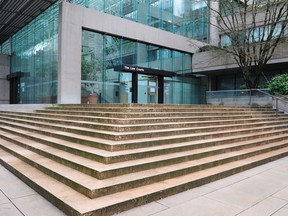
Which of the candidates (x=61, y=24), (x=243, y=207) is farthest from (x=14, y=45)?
(x=243, y=207)

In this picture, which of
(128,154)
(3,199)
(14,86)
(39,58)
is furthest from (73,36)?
(3,199)

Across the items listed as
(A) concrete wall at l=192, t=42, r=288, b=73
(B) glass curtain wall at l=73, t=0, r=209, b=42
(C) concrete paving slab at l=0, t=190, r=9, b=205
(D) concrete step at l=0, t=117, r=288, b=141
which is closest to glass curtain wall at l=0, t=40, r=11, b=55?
(B) glass curtain wall at l=73, t=0, r=209, b=42

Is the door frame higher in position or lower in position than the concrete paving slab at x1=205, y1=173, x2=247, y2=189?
higher

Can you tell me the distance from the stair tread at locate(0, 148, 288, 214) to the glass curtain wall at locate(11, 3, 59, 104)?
10365mm

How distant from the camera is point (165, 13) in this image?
19922 millimetres

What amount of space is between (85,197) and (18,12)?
17205mm

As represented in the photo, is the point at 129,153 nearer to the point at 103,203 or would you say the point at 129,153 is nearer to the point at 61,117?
the point at 103,203

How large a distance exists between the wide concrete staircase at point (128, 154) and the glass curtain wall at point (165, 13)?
9670mm

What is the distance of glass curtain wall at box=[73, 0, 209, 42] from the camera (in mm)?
16875

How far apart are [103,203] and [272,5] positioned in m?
17.8

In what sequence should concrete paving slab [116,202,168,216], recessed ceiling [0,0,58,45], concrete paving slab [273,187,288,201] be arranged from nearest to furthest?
concrete paving slab [116,202,168,216], concrete paving slab [273,187,288,201], recessed ceiling [0,0,58,45]

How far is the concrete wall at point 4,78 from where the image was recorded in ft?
76.6

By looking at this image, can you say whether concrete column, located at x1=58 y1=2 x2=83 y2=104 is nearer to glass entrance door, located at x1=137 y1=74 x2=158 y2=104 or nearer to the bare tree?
glass entrance door, located at x1=137 y1=74 x2=158 y2=104

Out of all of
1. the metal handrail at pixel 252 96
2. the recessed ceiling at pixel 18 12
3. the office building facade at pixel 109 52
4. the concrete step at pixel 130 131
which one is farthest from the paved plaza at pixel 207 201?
the recessed ceiling at pixel 18 12
